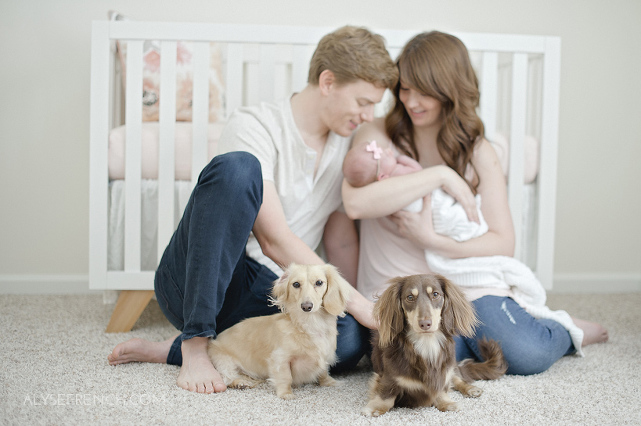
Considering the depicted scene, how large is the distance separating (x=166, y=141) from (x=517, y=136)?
1057 mm

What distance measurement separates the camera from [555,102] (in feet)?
5.33

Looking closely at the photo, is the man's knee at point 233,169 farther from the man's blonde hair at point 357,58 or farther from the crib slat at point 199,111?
the crib slat at point 199,111

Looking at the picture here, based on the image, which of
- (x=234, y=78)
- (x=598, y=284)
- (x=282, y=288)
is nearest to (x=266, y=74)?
(x=234, y=78)

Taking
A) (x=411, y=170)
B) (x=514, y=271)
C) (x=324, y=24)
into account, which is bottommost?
(x=514, y=271)

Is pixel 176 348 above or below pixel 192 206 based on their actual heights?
below

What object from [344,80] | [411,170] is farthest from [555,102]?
[344,80]

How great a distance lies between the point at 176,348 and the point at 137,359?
0.10m

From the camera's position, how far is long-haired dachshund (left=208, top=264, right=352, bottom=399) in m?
1.02

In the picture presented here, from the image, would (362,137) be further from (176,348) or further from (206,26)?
(176,348)

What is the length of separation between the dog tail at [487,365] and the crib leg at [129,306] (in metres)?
0.92

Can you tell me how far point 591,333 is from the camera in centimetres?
144

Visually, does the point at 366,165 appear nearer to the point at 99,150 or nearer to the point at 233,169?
the point at 233,169

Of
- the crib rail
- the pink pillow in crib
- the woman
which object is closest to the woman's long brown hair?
the woman

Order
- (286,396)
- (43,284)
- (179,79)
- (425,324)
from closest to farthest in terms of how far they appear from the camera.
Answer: (425,324), (286,396), (179,79), (43,284)
